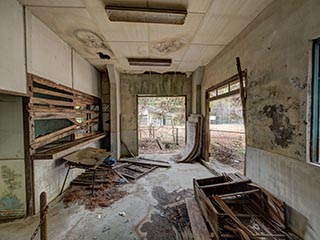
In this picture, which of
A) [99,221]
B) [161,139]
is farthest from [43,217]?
[161,139]

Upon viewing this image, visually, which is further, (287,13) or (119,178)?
(119,178)

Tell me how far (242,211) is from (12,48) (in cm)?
395

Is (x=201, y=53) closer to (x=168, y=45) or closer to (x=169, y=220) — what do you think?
(x=168, y=45)

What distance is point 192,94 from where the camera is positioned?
6547 millimetres

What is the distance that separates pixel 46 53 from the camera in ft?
10.1

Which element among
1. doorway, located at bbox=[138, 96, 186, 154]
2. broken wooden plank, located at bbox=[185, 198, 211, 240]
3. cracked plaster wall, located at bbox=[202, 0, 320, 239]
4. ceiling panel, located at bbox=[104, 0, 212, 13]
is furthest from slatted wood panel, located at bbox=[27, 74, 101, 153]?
doorway, located at bbox=[138, 96, 186, 154]

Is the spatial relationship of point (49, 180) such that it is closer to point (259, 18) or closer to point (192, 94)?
point (259, 18)

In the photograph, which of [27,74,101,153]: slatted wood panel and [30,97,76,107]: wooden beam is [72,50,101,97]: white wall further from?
[30,97,76,107]: wooden beam

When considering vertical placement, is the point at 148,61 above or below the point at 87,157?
above

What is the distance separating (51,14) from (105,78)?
365cm

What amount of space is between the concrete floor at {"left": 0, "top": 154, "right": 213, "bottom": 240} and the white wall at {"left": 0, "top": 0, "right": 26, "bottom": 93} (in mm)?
1903

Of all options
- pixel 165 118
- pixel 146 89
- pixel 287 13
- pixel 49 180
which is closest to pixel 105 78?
pixel 146 89

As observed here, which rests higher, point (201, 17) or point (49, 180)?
point (201, 17)

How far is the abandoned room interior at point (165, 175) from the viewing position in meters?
1.97
